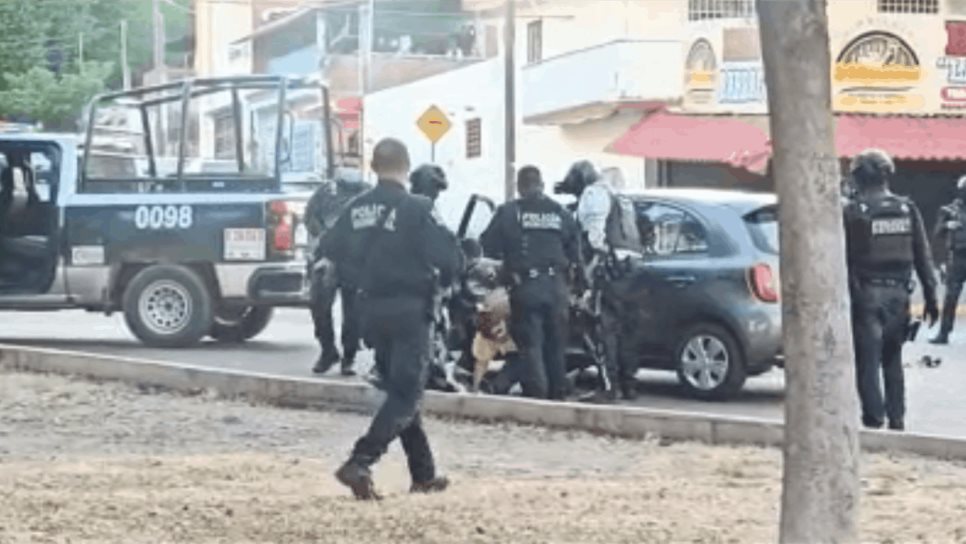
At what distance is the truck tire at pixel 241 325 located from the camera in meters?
19.6

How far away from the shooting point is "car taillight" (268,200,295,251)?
18.2m

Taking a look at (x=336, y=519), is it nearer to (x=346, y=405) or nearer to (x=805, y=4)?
(x=805, y=4)

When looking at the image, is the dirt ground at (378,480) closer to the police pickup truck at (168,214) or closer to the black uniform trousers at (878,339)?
the black uniform trousers at (878,339)

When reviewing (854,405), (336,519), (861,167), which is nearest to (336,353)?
(861,167)

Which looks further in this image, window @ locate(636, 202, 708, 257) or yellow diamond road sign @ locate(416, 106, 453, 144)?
yellow diamond road sign @ locate(416, 106, 453, 144)

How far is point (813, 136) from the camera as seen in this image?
6645mm

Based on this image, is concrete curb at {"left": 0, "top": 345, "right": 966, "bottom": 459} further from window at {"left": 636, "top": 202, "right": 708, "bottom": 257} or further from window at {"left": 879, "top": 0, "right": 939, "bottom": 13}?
window at {"left": 879, "top": 0, "right": 939, "bottom": 13}

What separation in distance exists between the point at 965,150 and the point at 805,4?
27533mm

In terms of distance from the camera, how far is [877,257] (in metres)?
11.8

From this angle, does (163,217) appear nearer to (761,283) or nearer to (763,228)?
(763,228)

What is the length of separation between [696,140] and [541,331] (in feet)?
68.6

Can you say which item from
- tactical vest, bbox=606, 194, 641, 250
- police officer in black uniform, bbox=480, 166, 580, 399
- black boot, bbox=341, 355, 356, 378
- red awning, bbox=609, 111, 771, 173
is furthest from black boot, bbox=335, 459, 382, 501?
red awning, bbox=609, 111, 771, 173

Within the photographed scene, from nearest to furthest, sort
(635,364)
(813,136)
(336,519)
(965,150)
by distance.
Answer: (813,136), (336,519), (635,364), (965,150)

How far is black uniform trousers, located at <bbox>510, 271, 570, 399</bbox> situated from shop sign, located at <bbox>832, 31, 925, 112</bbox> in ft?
66.7
